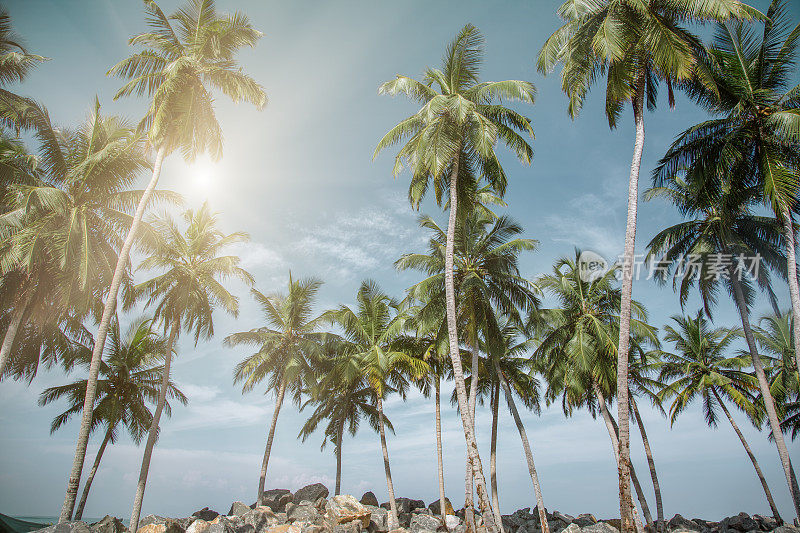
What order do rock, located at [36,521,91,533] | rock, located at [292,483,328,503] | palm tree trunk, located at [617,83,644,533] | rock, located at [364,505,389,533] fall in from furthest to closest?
rock, located at [292,483,328,503]
rock, located at [364,505,389,533]
rock, located at [36,521,91,533]
palm tree trunk, located at [617,83,644,533]

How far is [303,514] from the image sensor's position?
21.7 m

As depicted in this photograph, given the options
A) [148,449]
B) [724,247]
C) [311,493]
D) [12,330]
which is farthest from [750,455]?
[12,330]

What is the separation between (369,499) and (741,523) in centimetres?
2486

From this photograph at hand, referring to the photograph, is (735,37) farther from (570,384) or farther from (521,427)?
(521,427)

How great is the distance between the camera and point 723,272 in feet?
64.5

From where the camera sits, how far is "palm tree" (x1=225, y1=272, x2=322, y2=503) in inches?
988

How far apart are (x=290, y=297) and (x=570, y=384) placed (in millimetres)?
16823

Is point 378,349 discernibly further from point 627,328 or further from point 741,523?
point 741,523

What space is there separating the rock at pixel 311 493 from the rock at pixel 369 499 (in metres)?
2.88

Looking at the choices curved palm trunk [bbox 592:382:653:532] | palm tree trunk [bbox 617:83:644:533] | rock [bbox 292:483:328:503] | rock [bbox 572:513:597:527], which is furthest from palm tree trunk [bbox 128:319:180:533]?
rock [bbox 572:513:597:527]

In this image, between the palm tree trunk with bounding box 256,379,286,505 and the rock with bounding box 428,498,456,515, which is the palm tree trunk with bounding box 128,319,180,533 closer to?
the palm tree trunk with bounding box 256,379,286,505

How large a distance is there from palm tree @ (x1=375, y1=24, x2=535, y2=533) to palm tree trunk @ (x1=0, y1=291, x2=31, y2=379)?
15967 mm

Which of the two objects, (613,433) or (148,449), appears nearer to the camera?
(148,449)

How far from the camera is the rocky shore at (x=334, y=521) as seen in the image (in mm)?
16219
